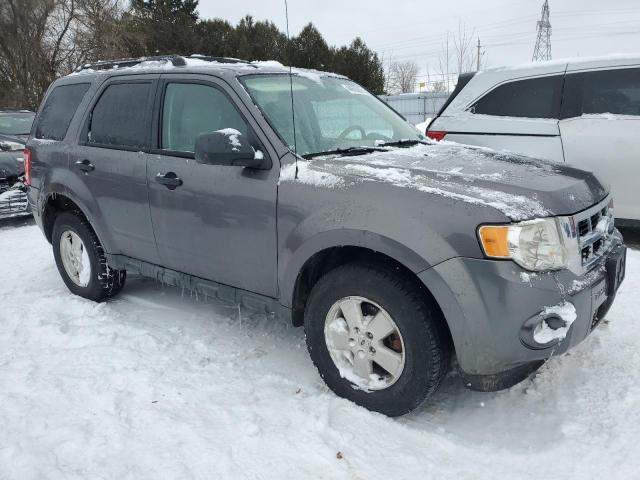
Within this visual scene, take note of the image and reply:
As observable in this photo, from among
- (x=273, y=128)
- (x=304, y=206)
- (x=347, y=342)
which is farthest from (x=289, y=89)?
(x=347, y=342)

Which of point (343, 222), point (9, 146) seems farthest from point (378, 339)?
point (9, 146)

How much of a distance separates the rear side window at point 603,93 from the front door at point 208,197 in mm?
3709

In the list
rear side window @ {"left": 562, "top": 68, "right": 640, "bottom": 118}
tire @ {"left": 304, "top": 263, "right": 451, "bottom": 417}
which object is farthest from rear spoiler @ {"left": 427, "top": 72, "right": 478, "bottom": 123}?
tire @ {"left": 304, "top": 263, "right": 451, "bottom": 417}

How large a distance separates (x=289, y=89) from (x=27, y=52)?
27408 millimetres

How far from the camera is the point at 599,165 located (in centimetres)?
527

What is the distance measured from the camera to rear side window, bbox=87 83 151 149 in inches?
149

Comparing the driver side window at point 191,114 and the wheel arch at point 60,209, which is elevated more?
the driver side window at point 191,114

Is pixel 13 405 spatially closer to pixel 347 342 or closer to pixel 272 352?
pixel 272 352

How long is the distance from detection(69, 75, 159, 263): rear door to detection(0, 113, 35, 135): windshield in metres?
7.40

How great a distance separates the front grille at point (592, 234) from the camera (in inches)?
100

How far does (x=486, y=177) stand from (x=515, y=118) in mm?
3351

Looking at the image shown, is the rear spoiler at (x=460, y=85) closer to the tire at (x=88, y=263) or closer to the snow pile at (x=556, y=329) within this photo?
the tire at (x=88, y=263)

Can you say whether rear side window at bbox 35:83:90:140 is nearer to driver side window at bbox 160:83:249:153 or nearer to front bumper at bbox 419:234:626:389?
driver side window at bbox 160:83:249:153

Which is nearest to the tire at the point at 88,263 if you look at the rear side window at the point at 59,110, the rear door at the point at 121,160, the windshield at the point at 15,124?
the rear door at the point at 121,160
